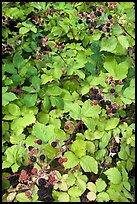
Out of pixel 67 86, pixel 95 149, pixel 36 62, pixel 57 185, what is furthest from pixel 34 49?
pixel 57 185

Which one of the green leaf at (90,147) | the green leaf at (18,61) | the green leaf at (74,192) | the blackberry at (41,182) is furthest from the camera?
the green leaf at (18,61)

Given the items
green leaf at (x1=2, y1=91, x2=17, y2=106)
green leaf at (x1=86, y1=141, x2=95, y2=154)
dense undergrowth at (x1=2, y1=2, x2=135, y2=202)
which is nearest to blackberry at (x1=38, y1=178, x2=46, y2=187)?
dense undergrowth at (x1=2, y1=2, x2=135, y2=202)

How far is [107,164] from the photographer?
1690 millimetres

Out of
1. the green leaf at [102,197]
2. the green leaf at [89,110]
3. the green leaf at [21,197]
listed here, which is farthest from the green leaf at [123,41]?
the green leaf at [21,197]

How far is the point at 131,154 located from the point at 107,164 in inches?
5.1

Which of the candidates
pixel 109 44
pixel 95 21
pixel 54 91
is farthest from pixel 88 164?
pixel 95 21

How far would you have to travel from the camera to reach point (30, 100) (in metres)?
1.78

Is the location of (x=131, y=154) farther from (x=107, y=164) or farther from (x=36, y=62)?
(x=36, y=62)

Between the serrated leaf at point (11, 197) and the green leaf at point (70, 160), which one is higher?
the green leaf at point (70, 160)

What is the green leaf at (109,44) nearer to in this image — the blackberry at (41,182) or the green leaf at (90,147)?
the green leaf at (90,147)

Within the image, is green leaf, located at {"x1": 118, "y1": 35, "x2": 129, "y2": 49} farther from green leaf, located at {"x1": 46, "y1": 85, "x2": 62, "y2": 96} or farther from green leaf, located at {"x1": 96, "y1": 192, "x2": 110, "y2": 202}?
green leaf, located at {"x1": 96, "y1": 192, "x2": 110, "y2": 202}

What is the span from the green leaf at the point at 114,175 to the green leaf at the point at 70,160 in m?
0.15

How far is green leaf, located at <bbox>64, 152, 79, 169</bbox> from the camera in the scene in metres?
1.53

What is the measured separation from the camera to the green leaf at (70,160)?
153 centimetres
